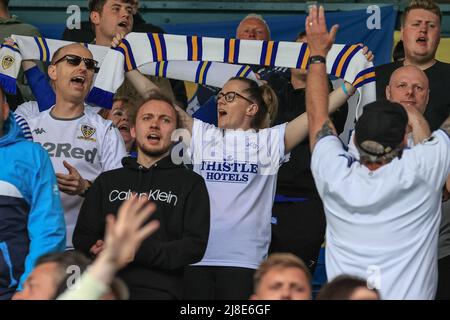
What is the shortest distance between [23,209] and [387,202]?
1.90 meters

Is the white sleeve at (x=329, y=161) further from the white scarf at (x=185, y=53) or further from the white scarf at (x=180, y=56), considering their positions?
the white scarf at (x=185, y=53)

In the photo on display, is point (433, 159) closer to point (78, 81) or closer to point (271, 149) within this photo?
point (271, 149)

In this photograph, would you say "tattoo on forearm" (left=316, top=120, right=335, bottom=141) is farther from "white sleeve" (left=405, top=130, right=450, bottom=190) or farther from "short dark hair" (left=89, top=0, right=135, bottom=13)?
"short dark hair" (left=89, top=0, right=135, bottom=13)

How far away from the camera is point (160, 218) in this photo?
6.34m

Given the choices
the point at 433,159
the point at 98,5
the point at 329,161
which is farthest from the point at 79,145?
the point at 433,159

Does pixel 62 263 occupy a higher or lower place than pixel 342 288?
higher

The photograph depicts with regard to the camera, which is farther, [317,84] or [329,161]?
[317,84]

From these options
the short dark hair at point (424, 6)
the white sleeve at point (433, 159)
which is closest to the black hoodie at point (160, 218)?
the white sleeve at point (433, 159)

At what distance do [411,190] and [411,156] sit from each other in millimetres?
166

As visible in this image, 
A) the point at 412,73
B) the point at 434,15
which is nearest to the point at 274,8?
the point at 434,15

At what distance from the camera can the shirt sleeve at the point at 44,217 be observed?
19.3 feet

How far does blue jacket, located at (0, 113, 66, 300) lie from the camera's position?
19.5ft

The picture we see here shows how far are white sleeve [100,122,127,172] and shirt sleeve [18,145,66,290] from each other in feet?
3.38
